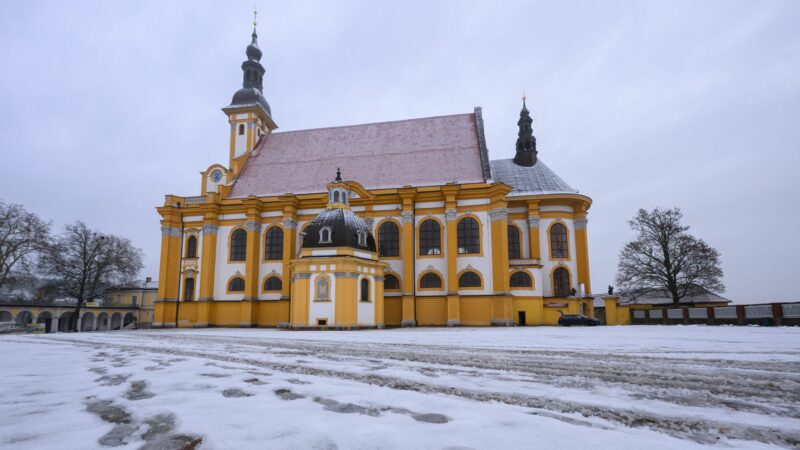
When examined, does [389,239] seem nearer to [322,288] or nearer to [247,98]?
[322,288]

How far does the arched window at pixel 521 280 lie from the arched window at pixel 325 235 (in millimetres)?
13171

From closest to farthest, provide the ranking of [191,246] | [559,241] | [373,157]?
[559,241] < [191,246] < [373,157]

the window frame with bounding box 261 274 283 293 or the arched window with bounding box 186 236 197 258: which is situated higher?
the arched window with bounding box 186 236 197 258

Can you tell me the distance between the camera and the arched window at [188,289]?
35659mm

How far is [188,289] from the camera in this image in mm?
35875

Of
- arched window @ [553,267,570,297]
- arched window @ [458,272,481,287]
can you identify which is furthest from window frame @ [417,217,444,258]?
arched window @ [553,267,570,297]

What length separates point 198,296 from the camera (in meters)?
35.2

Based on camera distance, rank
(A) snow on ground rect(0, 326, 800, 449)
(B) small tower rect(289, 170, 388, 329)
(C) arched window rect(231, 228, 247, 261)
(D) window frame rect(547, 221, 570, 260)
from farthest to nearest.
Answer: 1. (C) arched window rect(231, 228, 247, 261)
2. (D) window frame rect(547, 221, 570, 260)
3. (B) small tower rect(289, 170, 388, 329)
4. (A) snow on ground rect(0, 326, 800, 449)

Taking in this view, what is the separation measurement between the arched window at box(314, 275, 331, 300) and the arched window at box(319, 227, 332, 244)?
220 cm

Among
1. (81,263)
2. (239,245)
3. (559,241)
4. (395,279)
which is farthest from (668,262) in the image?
(81,263)

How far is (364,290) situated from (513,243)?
41.3ft

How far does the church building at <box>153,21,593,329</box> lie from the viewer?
2895 cm

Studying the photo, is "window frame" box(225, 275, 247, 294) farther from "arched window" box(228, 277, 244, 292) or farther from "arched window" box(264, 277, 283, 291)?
"arched window" box(264, 277, 283, 291)

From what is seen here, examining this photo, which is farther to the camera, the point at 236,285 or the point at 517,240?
the point at 236,285
